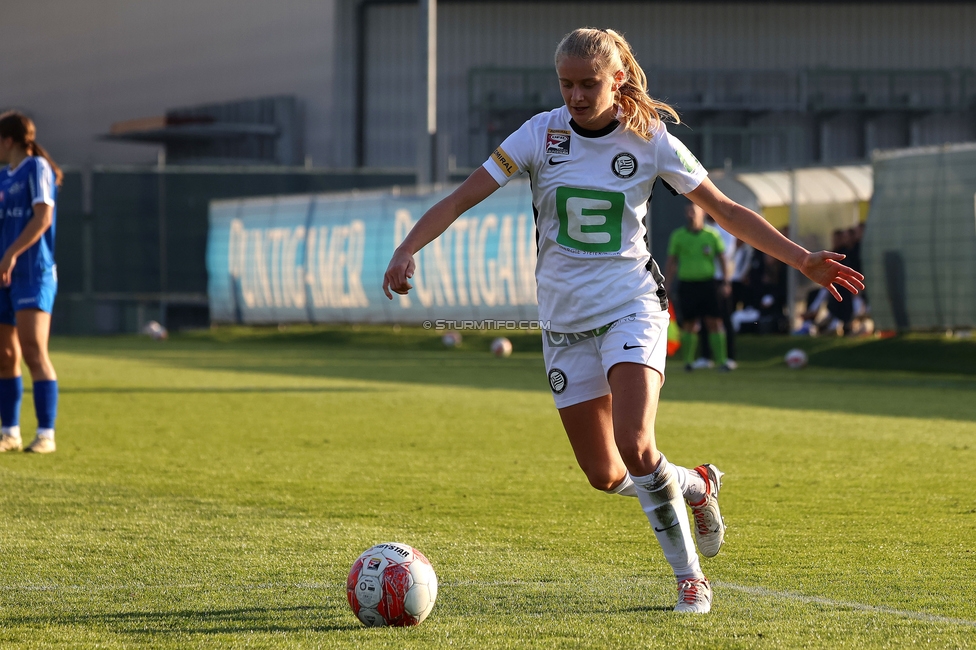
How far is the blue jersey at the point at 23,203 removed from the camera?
A: 871 cm

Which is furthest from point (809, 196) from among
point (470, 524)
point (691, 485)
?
point (691, 485)

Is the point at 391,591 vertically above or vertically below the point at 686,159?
below

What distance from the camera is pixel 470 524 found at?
20.5 ft

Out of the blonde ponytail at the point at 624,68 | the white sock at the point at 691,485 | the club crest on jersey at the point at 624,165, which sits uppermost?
the blonde ponytail at the point at 624,68

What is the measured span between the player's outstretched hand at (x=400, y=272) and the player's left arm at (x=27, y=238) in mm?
4772

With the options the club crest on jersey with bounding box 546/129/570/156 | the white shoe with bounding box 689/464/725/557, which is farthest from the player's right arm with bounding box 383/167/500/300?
the white shoe with bounding box 689/464/725/557

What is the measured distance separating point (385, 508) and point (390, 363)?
43.8 ft

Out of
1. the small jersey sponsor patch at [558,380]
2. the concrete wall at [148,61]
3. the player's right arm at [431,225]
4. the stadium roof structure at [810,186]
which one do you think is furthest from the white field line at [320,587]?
the concrete wall at [148,61]

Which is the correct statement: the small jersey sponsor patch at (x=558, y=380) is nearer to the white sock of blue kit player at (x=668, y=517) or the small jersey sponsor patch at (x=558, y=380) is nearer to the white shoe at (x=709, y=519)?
the white sock of blue kit player at (x=668, y=517)

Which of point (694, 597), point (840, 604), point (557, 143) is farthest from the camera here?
point (557, 143)

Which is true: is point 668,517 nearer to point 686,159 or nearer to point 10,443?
point 686,159

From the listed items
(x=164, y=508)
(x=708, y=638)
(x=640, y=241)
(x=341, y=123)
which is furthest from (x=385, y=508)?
(x=341, y=123)

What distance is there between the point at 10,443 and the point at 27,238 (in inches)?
57.2

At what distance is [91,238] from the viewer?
3089cm
